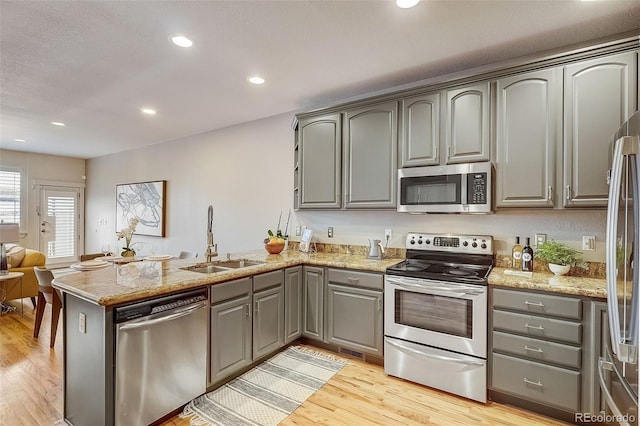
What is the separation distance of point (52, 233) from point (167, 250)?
355 cm

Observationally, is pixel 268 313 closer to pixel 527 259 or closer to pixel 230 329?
pixel 230 329

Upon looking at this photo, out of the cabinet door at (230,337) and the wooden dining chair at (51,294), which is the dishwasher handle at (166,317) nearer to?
the cabinet door at (230,337)

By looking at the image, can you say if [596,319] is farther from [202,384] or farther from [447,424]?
[202,384]

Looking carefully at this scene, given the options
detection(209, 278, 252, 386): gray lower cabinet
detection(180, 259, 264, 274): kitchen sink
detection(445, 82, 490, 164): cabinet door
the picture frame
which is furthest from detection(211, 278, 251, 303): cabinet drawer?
the picture frame

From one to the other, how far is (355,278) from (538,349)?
1372 mm

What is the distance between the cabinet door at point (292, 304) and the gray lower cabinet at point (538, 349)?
1.66 m

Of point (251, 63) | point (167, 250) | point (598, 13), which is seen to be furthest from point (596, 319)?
point (167, 250)

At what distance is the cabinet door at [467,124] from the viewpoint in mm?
2469

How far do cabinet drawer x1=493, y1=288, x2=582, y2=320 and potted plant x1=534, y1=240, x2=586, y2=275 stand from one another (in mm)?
423

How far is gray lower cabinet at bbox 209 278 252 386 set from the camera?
88.4 inches

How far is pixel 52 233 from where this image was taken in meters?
6.82

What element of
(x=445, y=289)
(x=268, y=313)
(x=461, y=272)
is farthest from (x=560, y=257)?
(x=268, y=313)

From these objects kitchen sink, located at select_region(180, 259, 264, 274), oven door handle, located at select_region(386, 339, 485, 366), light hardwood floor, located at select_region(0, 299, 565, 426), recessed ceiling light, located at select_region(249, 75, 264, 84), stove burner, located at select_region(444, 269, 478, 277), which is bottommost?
light hardwood floor, located at select_region(0, 299, 565, 426)

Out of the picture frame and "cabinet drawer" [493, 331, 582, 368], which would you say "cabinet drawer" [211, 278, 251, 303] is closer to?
"cabinet drawer" [493, 331, 582, 368]
